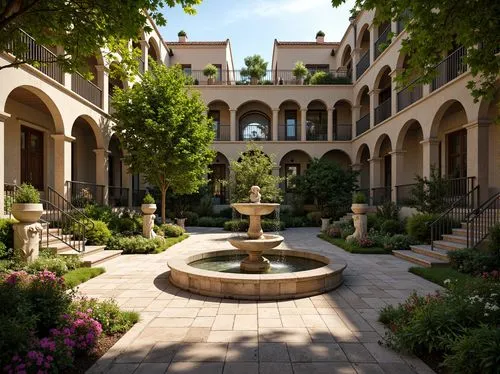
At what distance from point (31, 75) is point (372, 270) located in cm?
1178

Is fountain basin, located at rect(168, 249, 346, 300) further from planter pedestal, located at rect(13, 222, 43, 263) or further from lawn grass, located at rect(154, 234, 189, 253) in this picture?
lawn grass, located at rect(154, 234, 189, 253)

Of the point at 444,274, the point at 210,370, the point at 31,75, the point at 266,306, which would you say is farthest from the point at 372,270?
the point at 31,75

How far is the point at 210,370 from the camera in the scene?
353 cm

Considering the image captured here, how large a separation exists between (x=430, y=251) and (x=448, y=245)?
2.02 ft

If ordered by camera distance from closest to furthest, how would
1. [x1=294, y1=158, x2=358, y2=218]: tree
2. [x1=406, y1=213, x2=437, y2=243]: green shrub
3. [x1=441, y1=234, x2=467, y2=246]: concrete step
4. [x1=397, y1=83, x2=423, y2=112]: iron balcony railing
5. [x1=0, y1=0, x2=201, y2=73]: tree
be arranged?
1. [x1=0, y1=0, x2=201, y2=73]: tree
2. [x1=441, y1=234, x2=467, y2=246]: concrete step
3. [x1=406, y1=213, x2=437, y2=243]: green shrub
4. [x1=397, y1=83, x2=423, y2=112]: iron balcony railing
5. [x1=294, y1=158, x2=358, y2=218]: tree

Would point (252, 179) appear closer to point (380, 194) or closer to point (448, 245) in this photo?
point (380, 194)

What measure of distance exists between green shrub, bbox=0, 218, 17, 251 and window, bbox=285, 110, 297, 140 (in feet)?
68.5

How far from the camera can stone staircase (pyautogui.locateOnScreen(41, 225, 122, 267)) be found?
9.08 metres

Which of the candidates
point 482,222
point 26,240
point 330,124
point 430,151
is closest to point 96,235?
point 26,240

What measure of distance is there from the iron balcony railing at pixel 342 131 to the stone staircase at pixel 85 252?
19.6 metres

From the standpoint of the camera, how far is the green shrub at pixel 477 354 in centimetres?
303

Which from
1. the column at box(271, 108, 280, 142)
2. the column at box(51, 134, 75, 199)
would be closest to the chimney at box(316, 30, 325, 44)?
the column at box(271, 108, 280, 142)

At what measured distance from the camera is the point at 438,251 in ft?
31.9

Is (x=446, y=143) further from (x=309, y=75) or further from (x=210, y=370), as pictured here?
(x=210, y=370)
